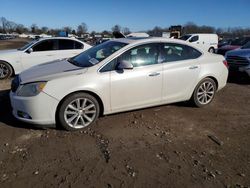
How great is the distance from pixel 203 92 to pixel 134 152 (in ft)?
8.69

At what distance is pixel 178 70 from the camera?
4.99 m

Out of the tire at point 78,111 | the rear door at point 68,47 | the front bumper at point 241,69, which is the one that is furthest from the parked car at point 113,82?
the rear door at point 68,47

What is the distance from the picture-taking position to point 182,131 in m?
4.38

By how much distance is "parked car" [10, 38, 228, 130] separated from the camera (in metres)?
4.06

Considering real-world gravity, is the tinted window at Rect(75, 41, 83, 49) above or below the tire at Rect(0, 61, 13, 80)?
above

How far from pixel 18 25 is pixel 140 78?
147 metres

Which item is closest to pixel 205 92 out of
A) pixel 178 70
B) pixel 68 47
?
pixel 178 70

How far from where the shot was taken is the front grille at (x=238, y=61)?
8.21 meters

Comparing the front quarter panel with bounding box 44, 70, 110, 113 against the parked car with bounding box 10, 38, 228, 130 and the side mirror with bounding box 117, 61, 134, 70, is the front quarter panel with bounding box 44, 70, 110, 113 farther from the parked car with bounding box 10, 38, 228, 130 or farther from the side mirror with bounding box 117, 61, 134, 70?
the side mirror with bounding box 117, 61, 134, 70

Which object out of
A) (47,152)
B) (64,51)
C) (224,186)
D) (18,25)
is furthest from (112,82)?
(18,25)

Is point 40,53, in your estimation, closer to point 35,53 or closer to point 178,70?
point 35,53

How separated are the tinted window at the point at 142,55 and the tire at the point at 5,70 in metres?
5.50

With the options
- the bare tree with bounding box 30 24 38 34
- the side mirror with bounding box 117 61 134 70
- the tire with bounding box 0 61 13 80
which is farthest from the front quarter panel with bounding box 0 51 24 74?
the bare tree with bounding box 30 24 38 34

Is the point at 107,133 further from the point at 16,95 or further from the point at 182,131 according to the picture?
the point at 16,95
